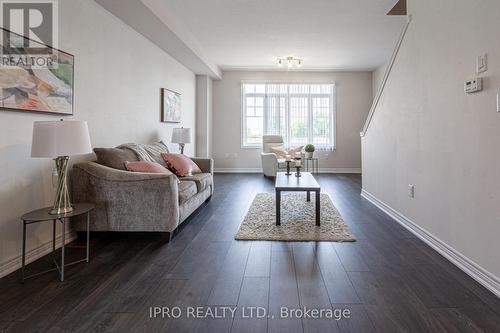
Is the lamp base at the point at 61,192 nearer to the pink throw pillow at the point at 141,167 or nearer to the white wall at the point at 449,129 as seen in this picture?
the pink throw pillow at the point at 141,167

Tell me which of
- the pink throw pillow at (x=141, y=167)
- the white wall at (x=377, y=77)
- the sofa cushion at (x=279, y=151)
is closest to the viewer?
the pink throw pillow at (x=141, y=167)

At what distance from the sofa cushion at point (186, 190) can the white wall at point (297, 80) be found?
14.0ft

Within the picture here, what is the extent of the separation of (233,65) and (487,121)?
5.84m

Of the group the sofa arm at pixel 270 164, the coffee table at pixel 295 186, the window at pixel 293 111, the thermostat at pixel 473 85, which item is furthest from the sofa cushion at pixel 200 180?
the window at pixel 293 111

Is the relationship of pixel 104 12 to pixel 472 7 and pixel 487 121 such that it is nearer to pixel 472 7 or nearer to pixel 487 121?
pixel 472 7

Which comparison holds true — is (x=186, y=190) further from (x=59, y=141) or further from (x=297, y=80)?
(x=297, y=80)

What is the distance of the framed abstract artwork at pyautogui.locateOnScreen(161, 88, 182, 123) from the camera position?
473cm

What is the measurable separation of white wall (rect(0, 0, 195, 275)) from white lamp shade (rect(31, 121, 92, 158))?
0.33m

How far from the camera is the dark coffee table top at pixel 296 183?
2941 millimetres

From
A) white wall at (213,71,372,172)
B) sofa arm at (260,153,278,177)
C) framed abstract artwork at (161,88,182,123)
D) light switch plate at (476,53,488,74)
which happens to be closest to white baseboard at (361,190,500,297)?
light switch plate at (476,53,488,74)

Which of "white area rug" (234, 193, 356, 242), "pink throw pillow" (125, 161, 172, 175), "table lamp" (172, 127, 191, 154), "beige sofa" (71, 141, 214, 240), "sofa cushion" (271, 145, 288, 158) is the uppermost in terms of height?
"table lamp" (172, 127, 191, 154)

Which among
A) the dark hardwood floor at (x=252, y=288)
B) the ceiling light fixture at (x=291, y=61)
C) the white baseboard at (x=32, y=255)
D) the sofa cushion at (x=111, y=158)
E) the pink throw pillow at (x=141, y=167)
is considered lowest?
the dark hardwood floor at (x=252, y=288)

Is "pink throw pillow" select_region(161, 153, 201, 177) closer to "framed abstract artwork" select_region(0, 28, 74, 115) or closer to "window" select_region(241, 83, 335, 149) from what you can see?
"framed abstract artwork" select_region(0, 28, 74, 115)

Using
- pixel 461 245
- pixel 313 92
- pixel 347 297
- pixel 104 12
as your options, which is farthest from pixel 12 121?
pixel 313 92
